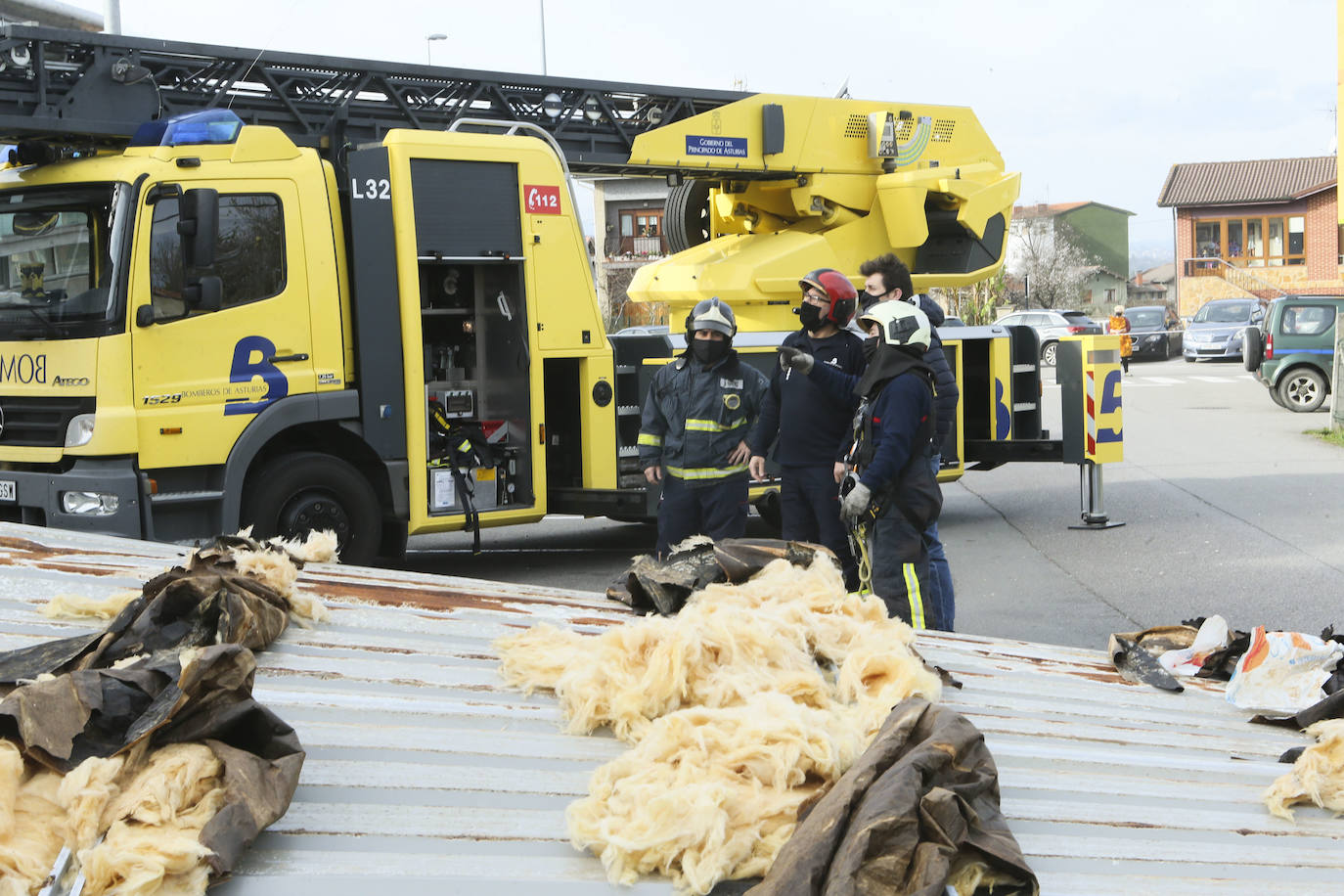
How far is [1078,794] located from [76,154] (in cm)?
743

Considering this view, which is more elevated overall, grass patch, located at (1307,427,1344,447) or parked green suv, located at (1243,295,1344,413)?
parked green suv, located at (1243,295,1344,413)

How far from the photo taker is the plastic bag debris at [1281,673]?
4297 mm

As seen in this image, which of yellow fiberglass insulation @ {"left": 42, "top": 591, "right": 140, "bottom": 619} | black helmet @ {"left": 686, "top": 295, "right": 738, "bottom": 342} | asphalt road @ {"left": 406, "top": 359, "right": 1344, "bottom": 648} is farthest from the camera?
asphalt road @ {"left": 406, "top": 359, "right": 1344, "bottom": 648}

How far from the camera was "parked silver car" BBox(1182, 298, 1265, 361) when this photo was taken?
3722 cm

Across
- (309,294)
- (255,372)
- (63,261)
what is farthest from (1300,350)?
(63,261)

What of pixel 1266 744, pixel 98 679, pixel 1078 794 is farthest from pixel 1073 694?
pixel 98 679

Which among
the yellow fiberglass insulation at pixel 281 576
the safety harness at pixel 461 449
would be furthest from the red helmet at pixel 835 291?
the yellow fiberglass insulation at pixel 281 576

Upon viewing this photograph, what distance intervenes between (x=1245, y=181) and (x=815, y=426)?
206 feet

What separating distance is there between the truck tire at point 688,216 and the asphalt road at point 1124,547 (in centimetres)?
287

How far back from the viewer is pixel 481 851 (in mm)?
2801

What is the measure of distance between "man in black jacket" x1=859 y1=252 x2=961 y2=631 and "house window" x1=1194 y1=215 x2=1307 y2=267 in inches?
2303

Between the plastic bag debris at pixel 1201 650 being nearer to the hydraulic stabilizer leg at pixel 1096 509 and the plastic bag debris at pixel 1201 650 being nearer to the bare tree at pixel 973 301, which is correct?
the hydraulic stabilizer leg at pixel 1096 509

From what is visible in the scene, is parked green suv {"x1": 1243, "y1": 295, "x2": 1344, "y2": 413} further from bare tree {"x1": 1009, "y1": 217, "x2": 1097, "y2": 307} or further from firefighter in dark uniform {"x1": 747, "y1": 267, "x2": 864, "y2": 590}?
bare tree {"x1": 1009, "y1": 217, "x2": 1097, "y2": 307}

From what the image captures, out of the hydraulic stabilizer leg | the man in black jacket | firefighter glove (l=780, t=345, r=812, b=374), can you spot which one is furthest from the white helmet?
the hydraulic stabilizer leg
